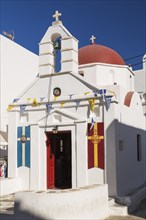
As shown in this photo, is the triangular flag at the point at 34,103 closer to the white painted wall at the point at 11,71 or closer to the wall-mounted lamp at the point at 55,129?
the wall-mounted lamp at the point at 55,129

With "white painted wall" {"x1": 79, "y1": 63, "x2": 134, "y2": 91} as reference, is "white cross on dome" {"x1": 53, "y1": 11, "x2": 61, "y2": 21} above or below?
above

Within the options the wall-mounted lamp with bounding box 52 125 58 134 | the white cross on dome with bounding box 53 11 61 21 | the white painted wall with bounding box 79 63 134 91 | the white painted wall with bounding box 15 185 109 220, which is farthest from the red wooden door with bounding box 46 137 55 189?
the white cross on dome with bounding box 53 11 61 21

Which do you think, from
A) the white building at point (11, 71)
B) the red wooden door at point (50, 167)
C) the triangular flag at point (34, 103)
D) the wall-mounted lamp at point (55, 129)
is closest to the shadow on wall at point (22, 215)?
the red wooden door at point (50, 167)

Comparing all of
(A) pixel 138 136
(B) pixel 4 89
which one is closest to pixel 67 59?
(A) pixel 138 136

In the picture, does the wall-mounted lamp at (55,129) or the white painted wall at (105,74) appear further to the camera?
the white painted wall at (105,74)

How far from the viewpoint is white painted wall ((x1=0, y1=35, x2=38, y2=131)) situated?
23.7 metres

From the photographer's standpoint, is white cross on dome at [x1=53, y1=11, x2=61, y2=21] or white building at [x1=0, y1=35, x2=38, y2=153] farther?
white building at [x1=0, y1=35, x2=38, y2=153]

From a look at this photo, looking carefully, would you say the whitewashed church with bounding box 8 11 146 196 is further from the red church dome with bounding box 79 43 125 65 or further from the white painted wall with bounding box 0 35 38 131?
the white painted wall with bounding box 0 35 38 131

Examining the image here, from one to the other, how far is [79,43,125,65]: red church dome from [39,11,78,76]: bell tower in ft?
6.01

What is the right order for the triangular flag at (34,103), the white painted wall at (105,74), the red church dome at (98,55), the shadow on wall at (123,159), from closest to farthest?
1. the shadow on wall at (123,159)
2. the triangular flag at (34,103)
3. the white painted wall at (105,74)
4. the red church dome at (98,55)

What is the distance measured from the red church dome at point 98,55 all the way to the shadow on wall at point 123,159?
3476mm

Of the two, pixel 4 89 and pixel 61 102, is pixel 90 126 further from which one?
pixel 4 89

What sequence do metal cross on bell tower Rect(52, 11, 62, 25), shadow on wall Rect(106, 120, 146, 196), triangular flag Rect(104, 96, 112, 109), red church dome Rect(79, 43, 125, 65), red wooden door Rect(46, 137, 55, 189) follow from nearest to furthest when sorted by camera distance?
shadow on wall Rect(106, 120, 146, 196) → triangular flag Rect(104, 96, 112, 109) → red wooden door Rect(46, 137, 55, 189) → metal cross on bell tower Rect(52, 11, 62, 25) → red church dome Rect(79, 43, 125, 65)

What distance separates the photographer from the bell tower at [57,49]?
40.5ft
